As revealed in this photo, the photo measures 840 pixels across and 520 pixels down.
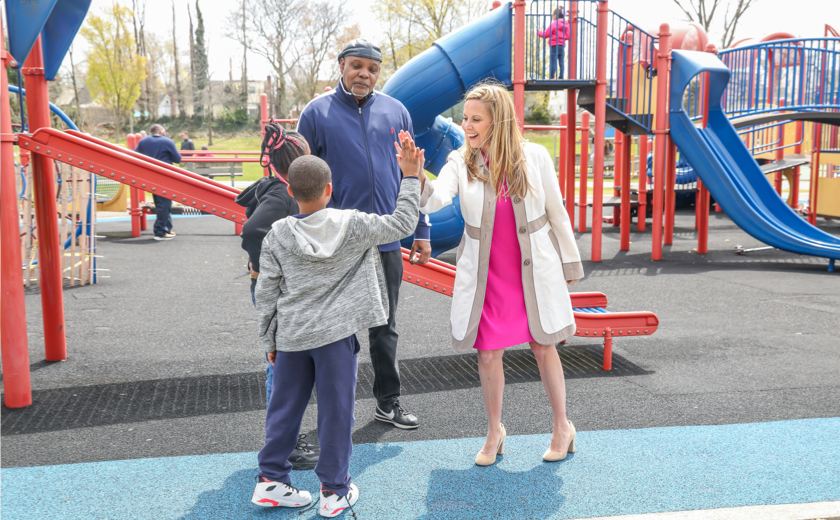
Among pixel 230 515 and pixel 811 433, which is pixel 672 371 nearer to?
pixel 811 433

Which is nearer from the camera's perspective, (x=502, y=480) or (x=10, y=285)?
(x=502, y=480)

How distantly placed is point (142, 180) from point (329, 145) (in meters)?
1.41

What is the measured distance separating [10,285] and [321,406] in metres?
2.34

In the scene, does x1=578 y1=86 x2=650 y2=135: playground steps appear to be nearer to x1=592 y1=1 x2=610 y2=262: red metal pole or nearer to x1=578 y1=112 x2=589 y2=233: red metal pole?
x1=592 y1=1 x2=610 y2=262: red metal pole

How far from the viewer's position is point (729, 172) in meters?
10.1

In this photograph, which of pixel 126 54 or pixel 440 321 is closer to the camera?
pixel 440 321

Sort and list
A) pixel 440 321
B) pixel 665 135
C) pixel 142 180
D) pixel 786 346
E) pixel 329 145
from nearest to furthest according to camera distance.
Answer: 1. pixel 329 145
2. pixel 142 180
3. pixel 786 346
4. pixel 440 321
5. pixel 665 135

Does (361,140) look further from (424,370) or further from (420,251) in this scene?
(424,370)

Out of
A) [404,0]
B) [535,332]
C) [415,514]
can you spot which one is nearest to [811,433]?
[535,332]

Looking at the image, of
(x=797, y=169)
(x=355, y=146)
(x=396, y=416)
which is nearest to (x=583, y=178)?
(x=797, y=169)

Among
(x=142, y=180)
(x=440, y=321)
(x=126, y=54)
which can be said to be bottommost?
(x=440, y=321)

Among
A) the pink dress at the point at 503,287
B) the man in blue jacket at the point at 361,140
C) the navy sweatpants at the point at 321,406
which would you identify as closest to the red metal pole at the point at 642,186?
the man in blue jacket at the point at 361,140

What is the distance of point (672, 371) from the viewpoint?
15.3 ft

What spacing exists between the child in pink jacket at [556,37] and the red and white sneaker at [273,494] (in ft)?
26.0
